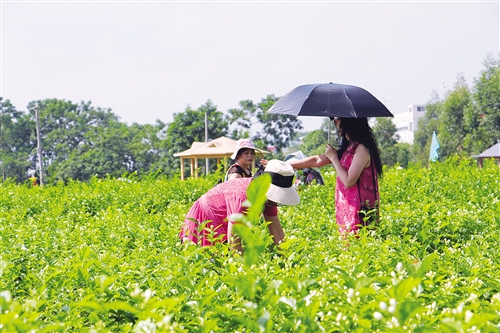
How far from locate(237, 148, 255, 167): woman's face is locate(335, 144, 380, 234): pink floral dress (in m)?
2.18

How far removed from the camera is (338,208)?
15.0ft

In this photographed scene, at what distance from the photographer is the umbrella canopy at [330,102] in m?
4.92

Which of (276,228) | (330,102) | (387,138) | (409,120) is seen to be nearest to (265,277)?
(276,228)

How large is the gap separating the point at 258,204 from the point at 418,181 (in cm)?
807

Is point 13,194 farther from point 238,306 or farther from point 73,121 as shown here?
point 73,121

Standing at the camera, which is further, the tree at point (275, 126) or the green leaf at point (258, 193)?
the tree at point (275, 126)

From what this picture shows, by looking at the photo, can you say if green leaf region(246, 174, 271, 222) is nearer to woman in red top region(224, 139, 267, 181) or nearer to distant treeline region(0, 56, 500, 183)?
woman in red top region(224, 139, 267, 181)

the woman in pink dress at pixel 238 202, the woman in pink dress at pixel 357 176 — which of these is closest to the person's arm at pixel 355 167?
the woman in pink dress at pixel 357 176

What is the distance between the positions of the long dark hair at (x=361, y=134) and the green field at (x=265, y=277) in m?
0.55

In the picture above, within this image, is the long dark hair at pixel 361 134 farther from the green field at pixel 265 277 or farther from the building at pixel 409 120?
the building at pixel 409 120

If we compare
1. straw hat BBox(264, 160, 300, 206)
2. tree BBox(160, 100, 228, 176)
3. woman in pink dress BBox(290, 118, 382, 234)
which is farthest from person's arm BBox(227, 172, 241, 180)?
tree BBox(160, 100, 228, 176)

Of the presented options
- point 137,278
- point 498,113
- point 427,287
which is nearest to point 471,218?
point 427,287

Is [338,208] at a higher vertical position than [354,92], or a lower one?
lower

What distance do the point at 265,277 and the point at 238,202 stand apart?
3.61ft
